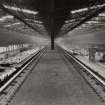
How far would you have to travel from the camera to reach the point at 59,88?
820cm

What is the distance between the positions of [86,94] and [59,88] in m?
1.30

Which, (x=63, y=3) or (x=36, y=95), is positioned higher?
(x=63, y=3)

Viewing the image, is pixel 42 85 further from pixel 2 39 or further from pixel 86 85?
pixel 2 39

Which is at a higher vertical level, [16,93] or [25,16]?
[25,16]

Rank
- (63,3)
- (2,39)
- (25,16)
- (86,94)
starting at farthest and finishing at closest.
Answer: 1. (2,39)
2. (25,16)
3. (63,3)
4. (86,94)

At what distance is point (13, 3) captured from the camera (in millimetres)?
17734

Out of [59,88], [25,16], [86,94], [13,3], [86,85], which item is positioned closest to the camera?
[86,94]

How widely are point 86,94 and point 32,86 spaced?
7.87 ft

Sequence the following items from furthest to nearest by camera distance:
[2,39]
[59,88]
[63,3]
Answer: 1. [2,39]
2. [63,3]
3. [59,88]

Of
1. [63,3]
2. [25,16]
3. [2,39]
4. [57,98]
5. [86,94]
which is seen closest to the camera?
[57,98]

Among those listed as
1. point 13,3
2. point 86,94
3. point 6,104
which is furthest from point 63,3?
point 6,104

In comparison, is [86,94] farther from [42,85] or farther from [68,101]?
[42,85]

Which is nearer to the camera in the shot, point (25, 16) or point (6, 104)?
point (6, 104)

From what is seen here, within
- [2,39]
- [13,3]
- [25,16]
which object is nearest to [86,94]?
[13,3]
